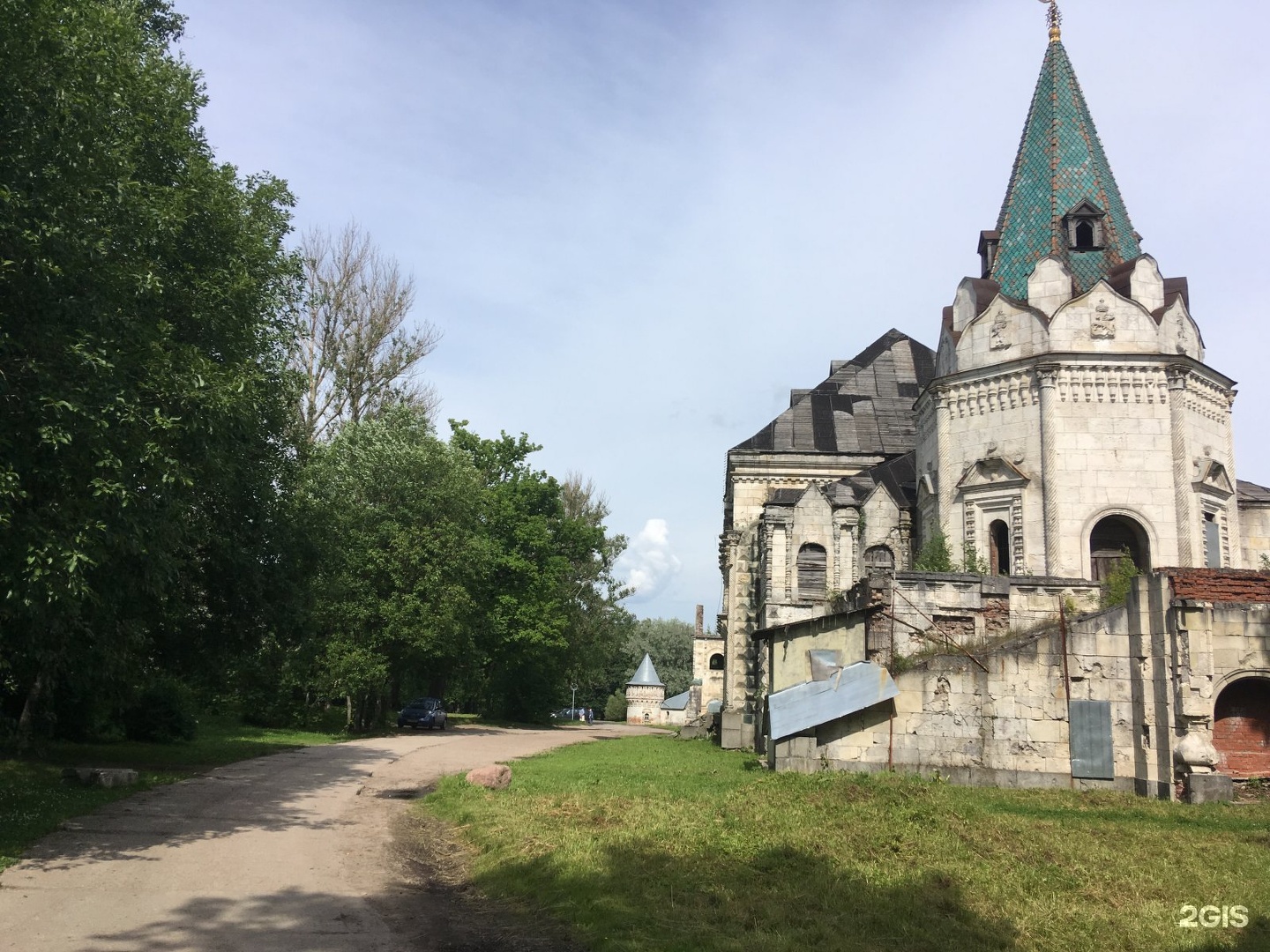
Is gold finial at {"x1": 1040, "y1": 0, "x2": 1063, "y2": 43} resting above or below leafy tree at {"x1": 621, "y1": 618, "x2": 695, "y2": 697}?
above

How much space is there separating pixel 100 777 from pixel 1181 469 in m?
22.7

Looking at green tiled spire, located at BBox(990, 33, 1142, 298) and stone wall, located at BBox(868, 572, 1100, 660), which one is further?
green tiled spire, located at BBox(990, 33, 1142, 298)

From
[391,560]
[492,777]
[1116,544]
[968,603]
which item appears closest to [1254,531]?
[1116,544]

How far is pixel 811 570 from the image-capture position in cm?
2833

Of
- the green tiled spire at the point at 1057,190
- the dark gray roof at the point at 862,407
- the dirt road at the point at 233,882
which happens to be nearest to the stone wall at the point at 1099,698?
the dirt road at the point at 233,882

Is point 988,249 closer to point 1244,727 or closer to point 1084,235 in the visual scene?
point 1084,235

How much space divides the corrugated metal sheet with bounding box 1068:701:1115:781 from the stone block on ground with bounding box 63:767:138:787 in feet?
49.2

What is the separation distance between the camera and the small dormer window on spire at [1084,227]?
25.9 m

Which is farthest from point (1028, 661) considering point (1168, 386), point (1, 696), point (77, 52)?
point (1, 696)

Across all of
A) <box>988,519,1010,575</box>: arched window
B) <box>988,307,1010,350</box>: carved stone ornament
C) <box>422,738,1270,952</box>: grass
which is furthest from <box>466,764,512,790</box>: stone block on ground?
<box>988,307,1010,350</box>: carved stone ornament

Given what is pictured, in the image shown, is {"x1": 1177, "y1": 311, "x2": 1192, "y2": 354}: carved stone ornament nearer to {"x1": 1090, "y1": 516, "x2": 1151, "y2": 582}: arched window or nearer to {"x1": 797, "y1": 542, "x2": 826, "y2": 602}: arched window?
{"x1": 1090, "y1": 516, "x2": 1151, "y2": 582}: arched window

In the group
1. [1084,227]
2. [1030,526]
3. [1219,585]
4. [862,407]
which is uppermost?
[1084,227]

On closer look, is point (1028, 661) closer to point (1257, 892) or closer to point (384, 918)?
point (1257, 892)

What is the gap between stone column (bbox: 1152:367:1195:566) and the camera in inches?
899
